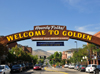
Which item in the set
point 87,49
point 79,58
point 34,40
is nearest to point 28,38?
point 34,40

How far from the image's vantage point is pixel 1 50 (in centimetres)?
3459

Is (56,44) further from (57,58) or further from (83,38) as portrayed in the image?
(57,58)

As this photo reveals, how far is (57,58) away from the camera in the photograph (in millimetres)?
195875

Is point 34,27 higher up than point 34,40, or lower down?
higher up

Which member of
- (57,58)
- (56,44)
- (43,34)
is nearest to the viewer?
(43,34)

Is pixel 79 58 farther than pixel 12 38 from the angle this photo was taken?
Yes

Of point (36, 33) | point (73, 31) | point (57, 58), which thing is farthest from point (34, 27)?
point (57, 58)

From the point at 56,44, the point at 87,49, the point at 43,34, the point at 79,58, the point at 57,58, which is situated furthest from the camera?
the point at 57,58

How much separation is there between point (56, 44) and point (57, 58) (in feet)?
532

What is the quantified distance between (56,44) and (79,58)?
107ft

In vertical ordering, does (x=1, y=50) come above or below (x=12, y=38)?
below

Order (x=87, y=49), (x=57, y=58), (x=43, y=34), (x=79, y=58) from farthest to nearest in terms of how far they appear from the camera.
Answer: (x=57, y=58) → (x=79, y=58) → (x=87, y=49) → (x=43, y=34)

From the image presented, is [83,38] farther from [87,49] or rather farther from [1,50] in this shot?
[87,49]

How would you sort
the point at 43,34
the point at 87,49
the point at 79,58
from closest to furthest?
the point at 43,34 → the point at 87,49 → the point at 79,58
